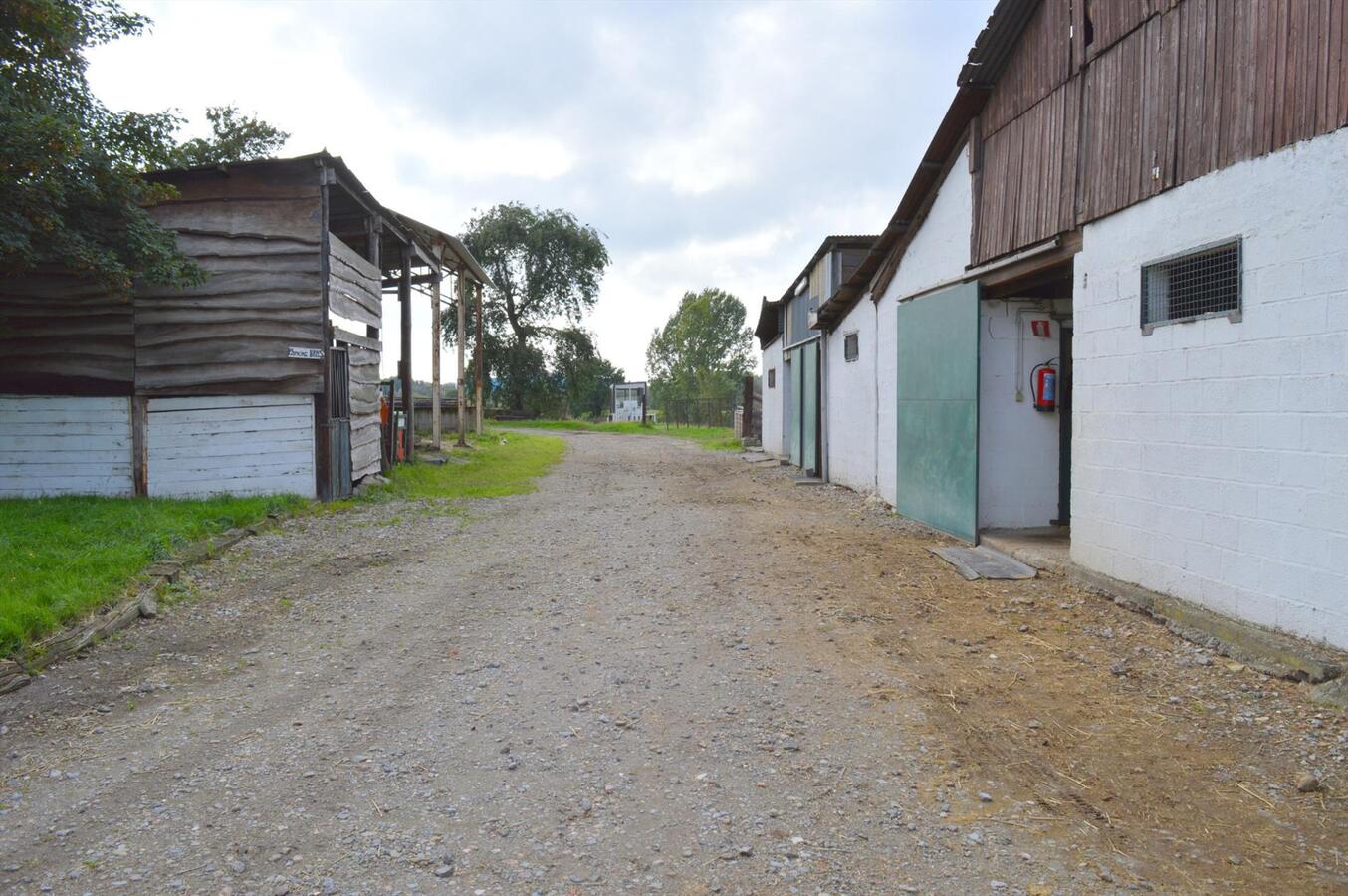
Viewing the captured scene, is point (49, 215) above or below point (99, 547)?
above

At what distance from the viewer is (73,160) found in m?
8.41

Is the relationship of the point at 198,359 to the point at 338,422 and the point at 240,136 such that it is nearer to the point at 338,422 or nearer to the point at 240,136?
the point at 338,422

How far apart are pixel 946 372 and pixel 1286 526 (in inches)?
185

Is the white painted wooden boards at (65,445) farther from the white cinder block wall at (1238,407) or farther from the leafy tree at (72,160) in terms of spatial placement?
the white cinder block wall at (1238,407)

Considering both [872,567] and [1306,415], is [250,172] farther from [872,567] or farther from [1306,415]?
[1306,415]

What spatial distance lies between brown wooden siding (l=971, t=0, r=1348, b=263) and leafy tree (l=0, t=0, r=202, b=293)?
29.8 ft

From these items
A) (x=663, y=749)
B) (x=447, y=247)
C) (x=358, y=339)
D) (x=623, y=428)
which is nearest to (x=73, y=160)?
(x=358, y=339)

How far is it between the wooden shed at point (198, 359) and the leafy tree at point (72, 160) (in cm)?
→ 79

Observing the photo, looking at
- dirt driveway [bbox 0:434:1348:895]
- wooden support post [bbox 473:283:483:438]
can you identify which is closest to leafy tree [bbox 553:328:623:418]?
wooden support post [bbox 473:283:483:438]

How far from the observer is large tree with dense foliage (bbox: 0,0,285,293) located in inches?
309

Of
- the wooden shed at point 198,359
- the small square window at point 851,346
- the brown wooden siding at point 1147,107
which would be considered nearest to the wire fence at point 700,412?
the small square window at point 851,346

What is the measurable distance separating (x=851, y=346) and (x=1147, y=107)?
8.11 meters

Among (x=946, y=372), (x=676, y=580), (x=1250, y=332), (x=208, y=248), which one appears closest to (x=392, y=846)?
(x=676, y=580)

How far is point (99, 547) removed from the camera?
7.19m
